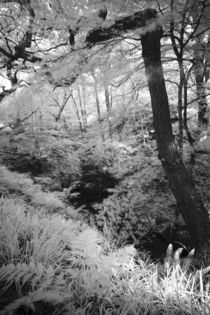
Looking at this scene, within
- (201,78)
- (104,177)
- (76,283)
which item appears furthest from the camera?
(104,177)

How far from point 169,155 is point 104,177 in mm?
3277

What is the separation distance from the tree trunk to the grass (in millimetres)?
2064

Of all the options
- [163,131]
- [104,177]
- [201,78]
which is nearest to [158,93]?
[163,131]

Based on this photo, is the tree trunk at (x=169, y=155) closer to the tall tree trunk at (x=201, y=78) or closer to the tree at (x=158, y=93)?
the tree at (x=158, y=93)

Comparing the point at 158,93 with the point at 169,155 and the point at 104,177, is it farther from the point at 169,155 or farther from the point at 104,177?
the point at 104,177

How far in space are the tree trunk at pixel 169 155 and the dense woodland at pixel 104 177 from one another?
0.02 meters

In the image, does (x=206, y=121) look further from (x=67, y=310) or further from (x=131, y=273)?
(x=67, y=310)

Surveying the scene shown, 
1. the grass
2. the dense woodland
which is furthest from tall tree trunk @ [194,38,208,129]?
the grass

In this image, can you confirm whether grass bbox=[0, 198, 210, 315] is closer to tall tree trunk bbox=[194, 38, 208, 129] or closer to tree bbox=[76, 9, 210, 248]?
Result: tree bbox=[76, 9, 210, 248]

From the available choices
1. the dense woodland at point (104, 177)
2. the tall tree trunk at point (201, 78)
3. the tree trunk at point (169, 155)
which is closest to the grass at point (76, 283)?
the dense woodland at point (104, 177)

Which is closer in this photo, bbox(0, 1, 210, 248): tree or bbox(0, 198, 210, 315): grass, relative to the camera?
bbox(0, 198, 210, 315): grass

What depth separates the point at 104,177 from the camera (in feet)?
22.8

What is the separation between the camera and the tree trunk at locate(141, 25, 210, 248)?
388 centimetres

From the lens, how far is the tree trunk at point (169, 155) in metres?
3.88
